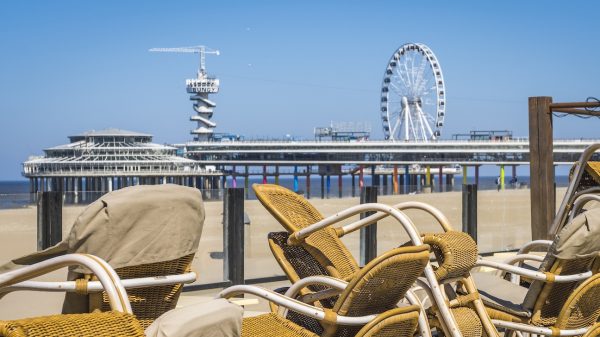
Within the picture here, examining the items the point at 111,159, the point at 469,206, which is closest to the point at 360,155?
the point at 111,159

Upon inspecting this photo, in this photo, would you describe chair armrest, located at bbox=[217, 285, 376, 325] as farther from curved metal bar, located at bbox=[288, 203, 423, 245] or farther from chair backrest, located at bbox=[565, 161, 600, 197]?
chair backrest, located at bbox=[565, 161, 600, 197]

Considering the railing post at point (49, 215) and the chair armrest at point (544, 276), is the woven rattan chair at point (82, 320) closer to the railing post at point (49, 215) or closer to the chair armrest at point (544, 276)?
the chair armrest at point (544, 276)

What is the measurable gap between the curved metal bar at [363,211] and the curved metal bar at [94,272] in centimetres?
108

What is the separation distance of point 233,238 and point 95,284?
10.6 feet

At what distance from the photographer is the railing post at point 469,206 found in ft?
22.8

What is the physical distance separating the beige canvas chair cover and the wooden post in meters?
4.08

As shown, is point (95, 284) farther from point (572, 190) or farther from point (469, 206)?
point (469, 206)

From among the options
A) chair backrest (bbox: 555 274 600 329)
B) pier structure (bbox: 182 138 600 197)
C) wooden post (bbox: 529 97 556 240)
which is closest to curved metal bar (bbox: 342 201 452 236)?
chair backrest (bbox: 555 274 600 329)

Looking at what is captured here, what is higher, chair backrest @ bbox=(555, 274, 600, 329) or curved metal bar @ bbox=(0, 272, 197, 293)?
curved metal bar @ bbox=(0, 272, 197, 293)

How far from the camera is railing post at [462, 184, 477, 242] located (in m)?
6.96

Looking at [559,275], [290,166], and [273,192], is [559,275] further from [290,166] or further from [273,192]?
[290,166]

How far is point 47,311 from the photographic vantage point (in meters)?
4.29

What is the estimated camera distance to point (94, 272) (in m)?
2.02

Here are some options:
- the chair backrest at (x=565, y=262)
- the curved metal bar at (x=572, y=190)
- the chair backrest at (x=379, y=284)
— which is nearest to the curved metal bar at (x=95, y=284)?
the chair backrest at (x=379, y=284)
